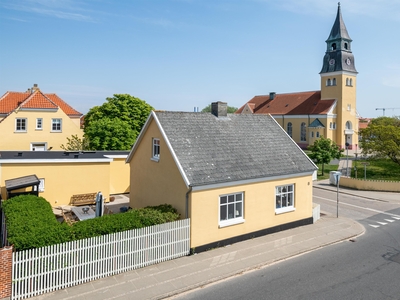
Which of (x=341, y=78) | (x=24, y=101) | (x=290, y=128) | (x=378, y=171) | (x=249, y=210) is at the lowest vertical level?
(x=249, y=210)

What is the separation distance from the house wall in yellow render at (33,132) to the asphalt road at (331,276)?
115 feet

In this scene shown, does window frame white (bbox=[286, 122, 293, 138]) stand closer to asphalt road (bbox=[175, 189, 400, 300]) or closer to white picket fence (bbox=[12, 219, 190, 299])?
asphalt road (bbox=[175, 189, 400, 300])

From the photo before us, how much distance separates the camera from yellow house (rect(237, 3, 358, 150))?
5694cm

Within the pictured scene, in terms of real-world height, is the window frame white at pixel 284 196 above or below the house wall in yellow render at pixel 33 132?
below

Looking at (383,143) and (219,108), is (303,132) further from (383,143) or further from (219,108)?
(219,108)

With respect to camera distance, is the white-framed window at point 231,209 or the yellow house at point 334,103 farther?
the yellow house at point 334,103

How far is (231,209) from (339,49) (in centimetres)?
5181

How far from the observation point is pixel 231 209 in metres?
14.7

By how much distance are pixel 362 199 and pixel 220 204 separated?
52.2 feet

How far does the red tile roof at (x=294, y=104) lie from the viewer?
5940 centimetres

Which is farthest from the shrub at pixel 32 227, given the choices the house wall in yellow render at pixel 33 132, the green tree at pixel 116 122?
the house wall in yellow render at pixel 33 132

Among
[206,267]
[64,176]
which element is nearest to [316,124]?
[64,176]

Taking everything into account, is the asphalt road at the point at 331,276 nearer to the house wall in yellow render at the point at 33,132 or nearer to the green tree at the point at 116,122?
the green tree at the point at 116,122

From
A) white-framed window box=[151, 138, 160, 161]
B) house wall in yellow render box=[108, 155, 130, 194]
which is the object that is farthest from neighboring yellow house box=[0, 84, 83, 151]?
white-framed window box=[151, 138, 160, 161]
